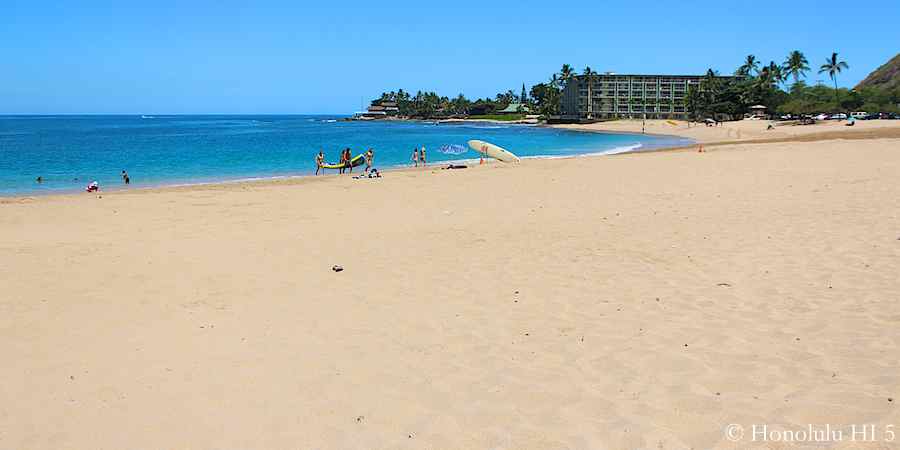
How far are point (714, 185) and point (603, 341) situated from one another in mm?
12684

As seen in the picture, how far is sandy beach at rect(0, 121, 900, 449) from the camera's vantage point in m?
4.27

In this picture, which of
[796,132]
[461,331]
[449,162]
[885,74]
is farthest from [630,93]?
[461,331]

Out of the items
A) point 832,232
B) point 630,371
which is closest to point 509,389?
point 630,371

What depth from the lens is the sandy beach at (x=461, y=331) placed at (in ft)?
14.0

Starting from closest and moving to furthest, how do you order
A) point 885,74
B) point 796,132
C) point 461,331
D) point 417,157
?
point 461,331 < point 417,157 < point 796,132 < point 885,74

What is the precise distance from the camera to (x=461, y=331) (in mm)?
6164

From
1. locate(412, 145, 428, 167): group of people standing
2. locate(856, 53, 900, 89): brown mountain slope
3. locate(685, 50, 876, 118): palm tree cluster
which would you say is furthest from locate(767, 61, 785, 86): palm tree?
locate(412, 145, 428, 167): group of people standing

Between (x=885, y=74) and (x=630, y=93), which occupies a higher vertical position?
(x=885, y=74)

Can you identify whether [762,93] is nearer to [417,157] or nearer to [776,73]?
[776,73]

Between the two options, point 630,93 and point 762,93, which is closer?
point 762,93

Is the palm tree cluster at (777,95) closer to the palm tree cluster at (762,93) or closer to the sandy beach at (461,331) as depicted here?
the palm tree cluster at (762,93)

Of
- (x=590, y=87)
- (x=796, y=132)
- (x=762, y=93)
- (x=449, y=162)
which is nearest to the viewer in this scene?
(x=449, y=162)

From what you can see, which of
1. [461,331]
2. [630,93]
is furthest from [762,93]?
[461,331]

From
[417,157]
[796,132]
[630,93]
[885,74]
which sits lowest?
[417,157]
